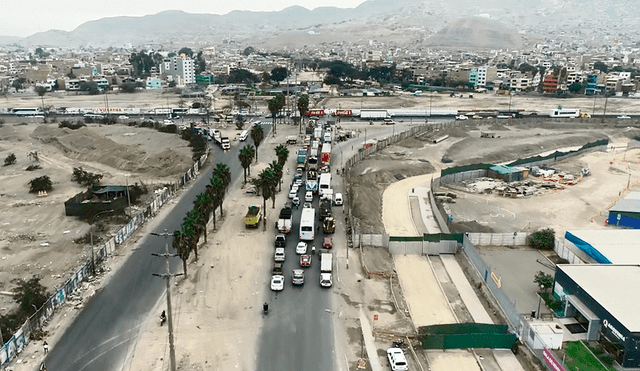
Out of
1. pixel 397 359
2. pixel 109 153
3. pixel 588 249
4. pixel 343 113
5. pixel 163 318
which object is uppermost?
pixel 343 113

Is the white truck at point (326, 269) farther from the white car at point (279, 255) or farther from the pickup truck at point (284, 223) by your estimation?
the pickup truck at point (284, 223)

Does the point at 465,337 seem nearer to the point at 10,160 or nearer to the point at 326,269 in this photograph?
the point at 326,269

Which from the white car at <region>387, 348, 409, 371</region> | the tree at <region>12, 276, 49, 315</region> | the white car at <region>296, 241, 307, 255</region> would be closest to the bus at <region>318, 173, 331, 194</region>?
the white car at <region>296, 241, 307, 255</region>

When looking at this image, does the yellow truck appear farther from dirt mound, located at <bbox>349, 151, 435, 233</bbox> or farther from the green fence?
the green fence

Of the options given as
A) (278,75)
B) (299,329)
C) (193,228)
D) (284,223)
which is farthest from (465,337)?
(278,75)

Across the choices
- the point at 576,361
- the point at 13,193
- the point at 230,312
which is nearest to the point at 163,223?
the point at 230,312

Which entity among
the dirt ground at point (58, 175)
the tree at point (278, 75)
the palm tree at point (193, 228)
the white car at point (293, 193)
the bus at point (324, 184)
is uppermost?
the tree at point (278, 75)

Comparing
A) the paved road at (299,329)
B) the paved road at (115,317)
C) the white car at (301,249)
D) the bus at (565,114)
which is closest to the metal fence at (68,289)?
the paved road at (115,317)
